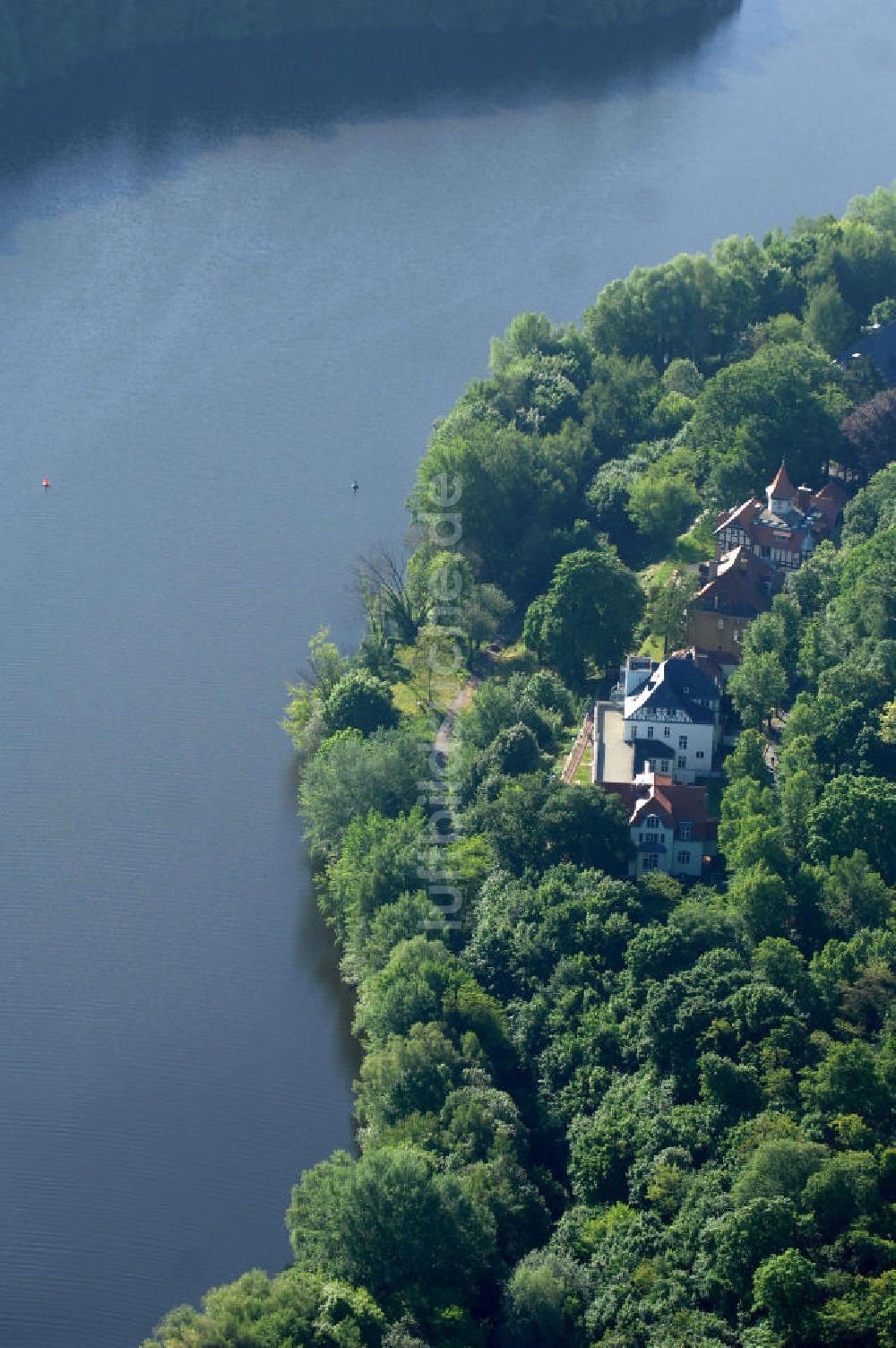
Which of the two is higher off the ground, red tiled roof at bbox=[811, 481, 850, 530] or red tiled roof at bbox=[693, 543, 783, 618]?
red tiled roof at bbox=[811, 481, 850, 530]

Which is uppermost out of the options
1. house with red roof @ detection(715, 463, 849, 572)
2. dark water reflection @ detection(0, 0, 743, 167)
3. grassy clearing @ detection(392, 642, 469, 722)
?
dark water reflection @ detection(0, 0, 743, 167)

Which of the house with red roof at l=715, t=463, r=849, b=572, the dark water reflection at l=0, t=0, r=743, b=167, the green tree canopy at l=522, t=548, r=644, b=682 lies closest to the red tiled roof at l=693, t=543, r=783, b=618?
the house with red roof at l=715, t=463, r=849, b=572

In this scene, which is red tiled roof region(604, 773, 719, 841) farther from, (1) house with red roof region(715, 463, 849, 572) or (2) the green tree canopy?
(1) house with red roof region(715, 463, 849, 572)

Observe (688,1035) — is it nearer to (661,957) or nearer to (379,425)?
(661,957)

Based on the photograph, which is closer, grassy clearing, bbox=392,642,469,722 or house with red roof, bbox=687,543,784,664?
house with red roof, bbox=687,543,784,664

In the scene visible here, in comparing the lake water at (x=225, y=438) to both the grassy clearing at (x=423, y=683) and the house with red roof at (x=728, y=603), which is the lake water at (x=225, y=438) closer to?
the grassy clearing at (x=423, y=683)

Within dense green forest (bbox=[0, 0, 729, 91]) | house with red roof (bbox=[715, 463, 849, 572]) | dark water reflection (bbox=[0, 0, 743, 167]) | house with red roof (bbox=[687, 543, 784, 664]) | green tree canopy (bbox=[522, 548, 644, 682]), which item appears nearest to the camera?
green tree canopy (bbox=[522, 548, 644, 682])

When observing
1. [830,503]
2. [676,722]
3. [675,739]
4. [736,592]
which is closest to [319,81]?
[830,503]

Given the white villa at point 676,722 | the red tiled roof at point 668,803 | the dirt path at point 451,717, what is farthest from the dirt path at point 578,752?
the dirt path at point 451,717
